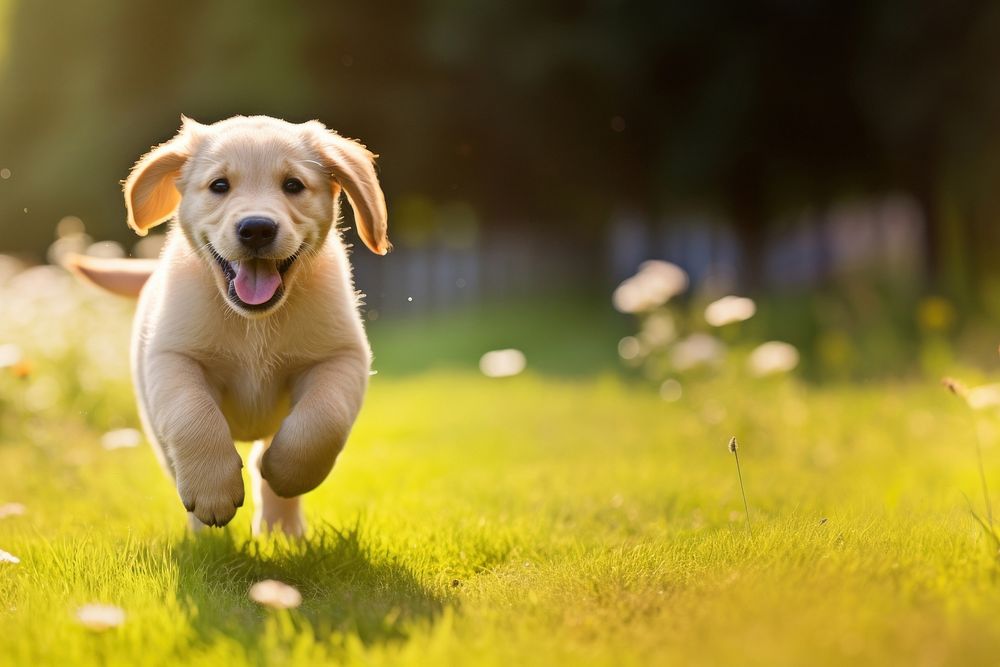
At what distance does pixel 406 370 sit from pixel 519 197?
4.24 metres

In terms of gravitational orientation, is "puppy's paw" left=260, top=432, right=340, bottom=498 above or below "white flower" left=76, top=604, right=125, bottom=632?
above

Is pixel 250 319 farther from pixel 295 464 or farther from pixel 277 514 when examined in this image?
pixel 277 514

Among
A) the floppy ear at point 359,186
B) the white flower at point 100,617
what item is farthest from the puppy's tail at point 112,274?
the white flower at point 100,617

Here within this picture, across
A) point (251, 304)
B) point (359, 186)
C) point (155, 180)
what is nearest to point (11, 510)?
point (155, 180)

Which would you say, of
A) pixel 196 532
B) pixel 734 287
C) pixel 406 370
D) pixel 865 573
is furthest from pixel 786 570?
pixel 734 287

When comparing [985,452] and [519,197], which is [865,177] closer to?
[519,197]

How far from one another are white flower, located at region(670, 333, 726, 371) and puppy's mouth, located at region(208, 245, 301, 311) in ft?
11.4

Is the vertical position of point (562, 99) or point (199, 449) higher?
point (562, 99)

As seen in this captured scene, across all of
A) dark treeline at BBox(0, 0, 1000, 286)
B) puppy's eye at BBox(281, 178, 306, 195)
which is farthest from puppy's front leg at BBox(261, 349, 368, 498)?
dark treeline at BBox(0, 0, 1000, 286)

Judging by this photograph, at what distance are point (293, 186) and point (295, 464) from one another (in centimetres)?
86

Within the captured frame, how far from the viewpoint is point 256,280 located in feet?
10.6

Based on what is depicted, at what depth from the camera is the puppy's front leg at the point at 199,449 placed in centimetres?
311

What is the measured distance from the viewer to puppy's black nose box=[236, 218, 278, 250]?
10.1ft

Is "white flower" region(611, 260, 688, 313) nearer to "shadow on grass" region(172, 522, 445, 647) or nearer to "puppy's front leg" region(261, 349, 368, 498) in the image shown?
"shadow on grass" region(172, 522, 445, 647)
